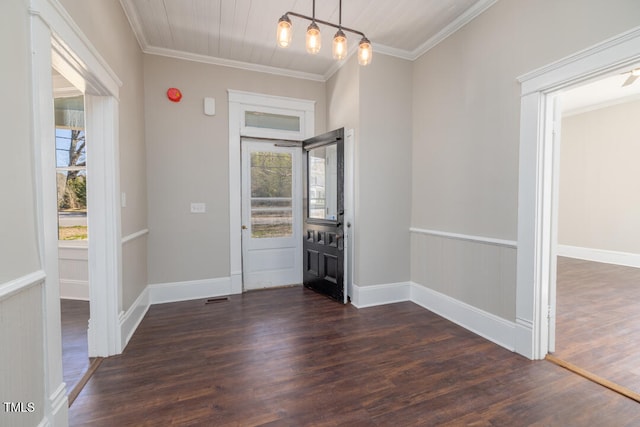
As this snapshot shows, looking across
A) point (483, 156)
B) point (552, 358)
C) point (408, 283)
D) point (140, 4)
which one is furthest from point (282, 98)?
point (552, 358)

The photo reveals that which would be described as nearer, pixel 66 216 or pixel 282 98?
pixel 66 216

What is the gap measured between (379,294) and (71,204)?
4.03m

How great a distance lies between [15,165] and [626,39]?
10.8 feet

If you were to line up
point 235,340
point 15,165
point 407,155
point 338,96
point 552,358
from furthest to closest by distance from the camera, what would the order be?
point 338,96 < point 407,155 < point 235,340 < point 552,358 < point 15,165

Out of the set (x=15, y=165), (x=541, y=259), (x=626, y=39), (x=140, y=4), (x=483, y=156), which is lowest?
(x=541, y=259)

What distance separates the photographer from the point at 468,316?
286 centimetres

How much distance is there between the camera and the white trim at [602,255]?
16.8 feet

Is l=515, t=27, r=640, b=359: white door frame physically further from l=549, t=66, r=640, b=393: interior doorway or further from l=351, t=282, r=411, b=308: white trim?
l=351, t=282, r=411, b=308: white trim

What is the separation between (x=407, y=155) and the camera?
142 inches

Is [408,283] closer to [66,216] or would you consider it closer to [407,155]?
[407,155]

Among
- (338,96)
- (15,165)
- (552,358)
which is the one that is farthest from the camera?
(338,96)

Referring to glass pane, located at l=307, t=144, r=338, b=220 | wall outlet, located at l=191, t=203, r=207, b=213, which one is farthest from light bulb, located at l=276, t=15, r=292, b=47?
wall outlet, located at l=191, t=203, r=207, b=213

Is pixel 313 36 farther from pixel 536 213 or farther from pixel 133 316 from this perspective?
pixel 133 316

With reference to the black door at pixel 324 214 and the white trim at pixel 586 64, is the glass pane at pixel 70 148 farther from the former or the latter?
the white trim at pixel 586 64
